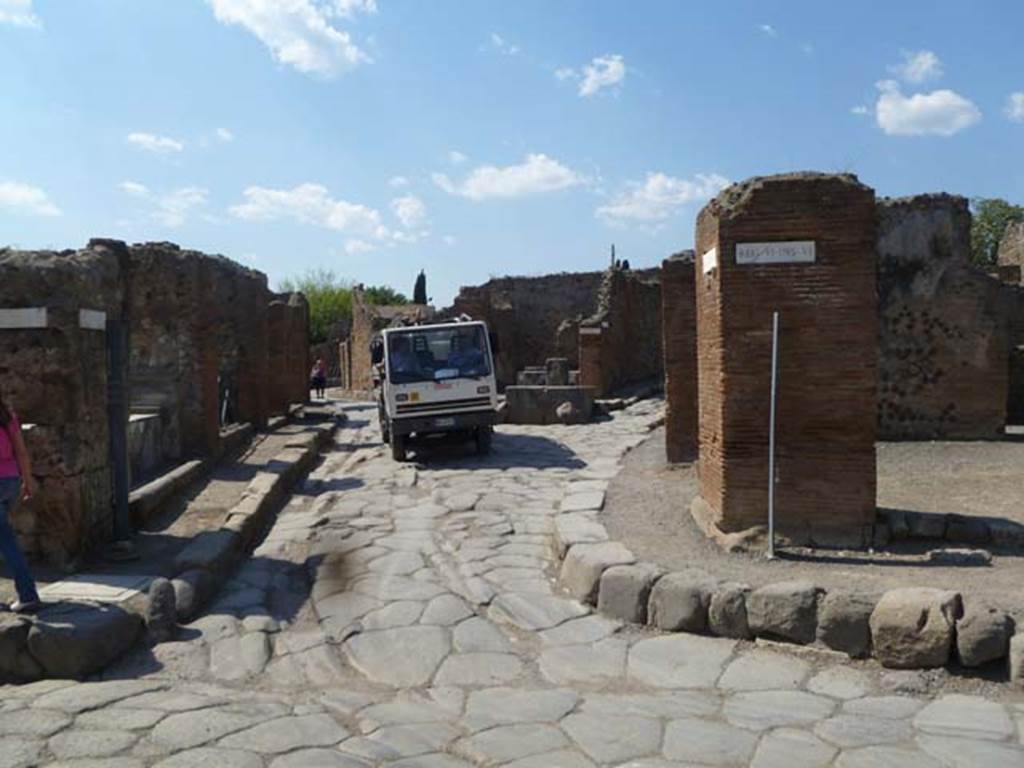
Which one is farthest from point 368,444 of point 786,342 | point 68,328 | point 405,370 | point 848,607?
point 848,607

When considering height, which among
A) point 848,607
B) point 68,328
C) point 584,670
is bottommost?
point 584,670

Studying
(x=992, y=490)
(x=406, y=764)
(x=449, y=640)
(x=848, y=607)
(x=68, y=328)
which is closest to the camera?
(x=406, y=764)

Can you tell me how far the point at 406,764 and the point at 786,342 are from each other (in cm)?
412

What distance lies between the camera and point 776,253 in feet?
20.6

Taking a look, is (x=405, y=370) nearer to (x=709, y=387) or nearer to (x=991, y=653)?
(x=709, y=387)

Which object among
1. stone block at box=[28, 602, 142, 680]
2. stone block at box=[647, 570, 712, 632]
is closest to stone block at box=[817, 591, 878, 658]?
stone block at box=[647, 570, 712, 632]

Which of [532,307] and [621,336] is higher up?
[532,307]

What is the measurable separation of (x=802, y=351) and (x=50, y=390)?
5247 millimetres

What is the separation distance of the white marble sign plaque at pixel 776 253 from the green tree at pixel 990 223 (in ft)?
135

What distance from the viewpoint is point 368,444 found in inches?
571

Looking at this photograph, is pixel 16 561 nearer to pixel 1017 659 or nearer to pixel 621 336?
pixel 1017 659

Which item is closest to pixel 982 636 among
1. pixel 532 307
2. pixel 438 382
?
pixel 438 382

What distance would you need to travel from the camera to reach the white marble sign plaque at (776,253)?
247 inches

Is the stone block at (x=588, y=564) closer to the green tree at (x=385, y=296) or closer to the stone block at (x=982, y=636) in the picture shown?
the stone block at (x=982, y=636)
